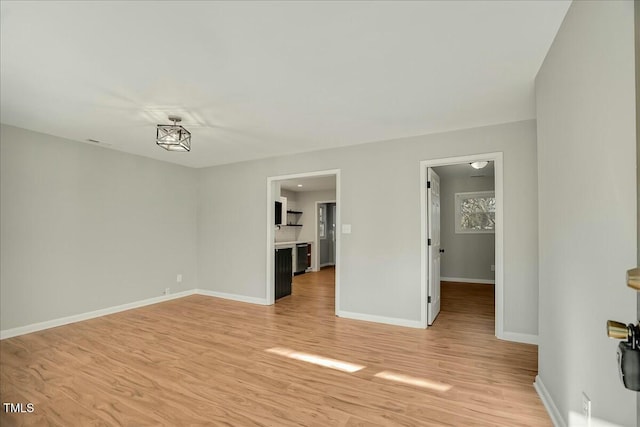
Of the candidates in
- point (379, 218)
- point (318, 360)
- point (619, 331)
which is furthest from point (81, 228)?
point (619, 331)

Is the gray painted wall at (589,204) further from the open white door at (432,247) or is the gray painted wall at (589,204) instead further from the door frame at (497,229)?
the open white door at (432,247)

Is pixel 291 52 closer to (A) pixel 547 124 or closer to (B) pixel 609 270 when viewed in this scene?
(A) pixel 547 124

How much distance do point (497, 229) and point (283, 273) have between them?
3.61 m

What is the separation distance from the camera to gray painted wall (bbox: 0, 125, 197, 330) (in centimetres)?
354

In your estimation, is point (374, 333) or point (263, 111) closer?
point (263, 111)

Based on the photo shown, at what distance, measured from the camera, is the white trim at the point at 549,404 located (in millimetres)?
1818

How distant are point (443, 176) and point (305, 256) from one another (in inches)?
168

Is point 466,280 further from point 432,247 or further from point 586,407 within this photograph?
point 586,407

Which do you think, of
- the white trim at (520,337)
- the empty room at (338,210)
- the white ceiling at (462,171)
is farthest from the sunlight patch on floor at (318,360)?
the white ceiling at (462,171)

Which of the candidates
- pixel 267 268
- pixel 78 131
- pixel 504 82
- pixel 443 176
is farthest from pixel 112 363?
pixel 443 176

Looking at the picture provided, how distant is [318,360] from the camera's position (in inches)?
112

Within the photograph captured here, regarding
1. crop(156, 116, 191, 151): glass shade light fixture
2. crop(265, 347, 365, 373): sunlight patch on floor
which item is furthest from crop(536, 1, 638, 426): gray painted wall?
crop(156, 116, 191, 151): glass shade light fixture

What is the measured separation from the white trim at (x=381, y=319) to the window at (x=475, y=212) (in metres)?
4.34

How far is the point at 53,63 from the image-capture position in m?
2.20
